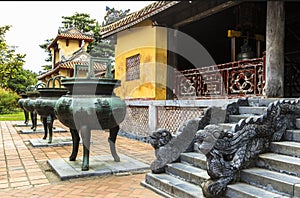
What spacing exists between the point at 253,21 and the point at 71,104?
16.5ft

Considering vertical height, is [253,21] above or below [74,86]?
above

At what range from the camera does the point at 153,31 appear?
310 inches

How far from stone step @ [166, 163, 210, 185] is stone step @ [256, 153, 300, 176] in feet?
2.12

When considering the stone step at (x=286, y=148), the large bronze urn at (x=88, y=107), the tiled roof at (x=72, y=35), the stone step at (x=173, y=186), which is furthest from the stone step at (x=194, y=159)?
the tiled roof at (x=72, y=35)

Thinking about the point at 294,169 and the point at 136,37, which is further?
the point at 136,37

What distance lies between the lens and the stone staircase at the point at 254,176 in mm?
2730

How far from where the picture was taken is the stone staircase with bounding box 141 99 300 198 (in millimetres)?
2730

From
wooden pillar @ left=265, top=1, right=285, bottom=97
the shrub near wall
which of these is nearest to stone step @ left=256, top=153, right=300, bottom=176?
wooden pillar @ left=265, top=1, right=285, bottom=97

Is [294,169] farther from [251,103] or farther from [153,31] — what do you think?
[153,31]

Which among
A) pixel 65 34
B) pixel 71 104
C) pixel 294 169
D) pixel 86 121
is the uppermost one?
pixel 65 34

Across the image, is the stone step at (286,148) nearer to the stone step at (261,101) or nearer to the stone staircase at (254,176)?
the stone staircase at (254,176)

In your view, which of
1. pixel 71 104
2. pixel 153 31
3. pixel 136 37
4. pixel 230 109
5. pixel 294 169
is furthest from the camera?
pixel 136 37

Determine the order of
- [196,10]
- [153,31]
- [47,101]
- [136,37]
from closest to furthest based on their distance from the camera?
[47,101] < [196,10] < [153,31] < [136,37]

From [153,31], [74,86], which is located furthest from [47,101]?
[153,31]
